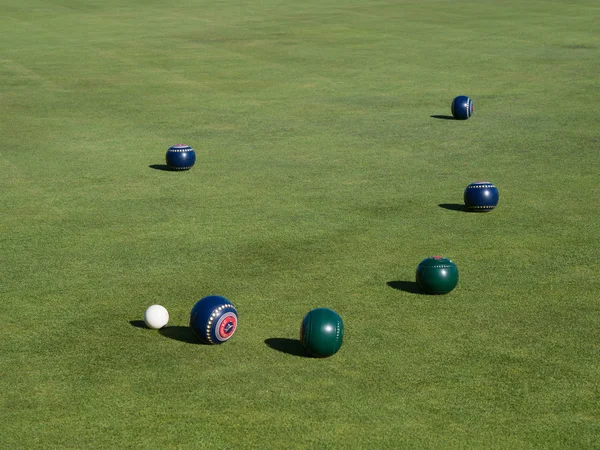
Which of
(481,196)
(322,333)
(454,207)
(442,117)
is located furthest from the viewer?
(442,117)

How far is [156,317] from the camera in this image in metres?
10.4

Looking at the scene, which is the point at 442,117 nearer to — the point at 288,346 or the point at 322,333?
the point at 288,346

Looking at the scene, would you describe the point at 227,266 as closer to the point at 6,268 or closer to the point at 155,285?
the point at 155,285

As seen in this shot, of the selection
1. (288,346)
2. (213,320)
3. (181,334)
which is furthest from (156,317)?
(288,346)

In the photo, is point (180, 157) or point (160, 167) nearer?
point (180, 157)

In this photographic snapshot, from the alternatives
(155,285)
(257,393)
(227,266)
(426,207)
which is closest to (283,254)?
(227,266)

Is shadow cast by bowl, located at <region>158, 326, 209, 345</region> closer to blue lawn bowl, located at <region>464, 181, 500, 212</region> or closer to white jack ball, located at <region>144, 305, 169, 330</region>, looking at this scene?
white jack ball, located at <region>144, 305, 169, 330</region>

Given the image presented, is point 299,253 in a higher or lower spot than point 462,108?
A: lower

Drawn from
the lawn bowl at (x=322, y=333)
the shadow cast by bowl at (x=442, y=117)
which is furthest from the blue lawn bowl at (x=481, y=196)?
the shadow cast by bowl at (x=442, y=117)

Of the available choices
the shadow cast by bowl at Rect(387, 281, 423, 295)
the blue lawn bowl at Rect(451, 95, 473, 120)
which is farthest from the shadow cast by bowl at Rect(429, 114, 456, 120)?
the shadow cast by bowl at Rect(387, 281, 423, 295)

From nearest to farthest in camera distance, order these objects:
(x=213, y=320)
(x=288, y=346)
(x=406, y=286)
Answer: (x=213, y=320) < (x=288, y=346) < (x=406, y=286)

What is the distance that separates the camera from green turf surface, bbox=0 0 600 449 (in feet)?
28.6

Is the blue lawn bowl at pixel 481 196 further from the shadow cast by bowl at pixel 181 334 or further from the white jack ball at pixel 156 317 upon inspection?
the white jack ball at pixel 156 317

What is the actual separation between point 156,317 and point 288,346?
1.49m
